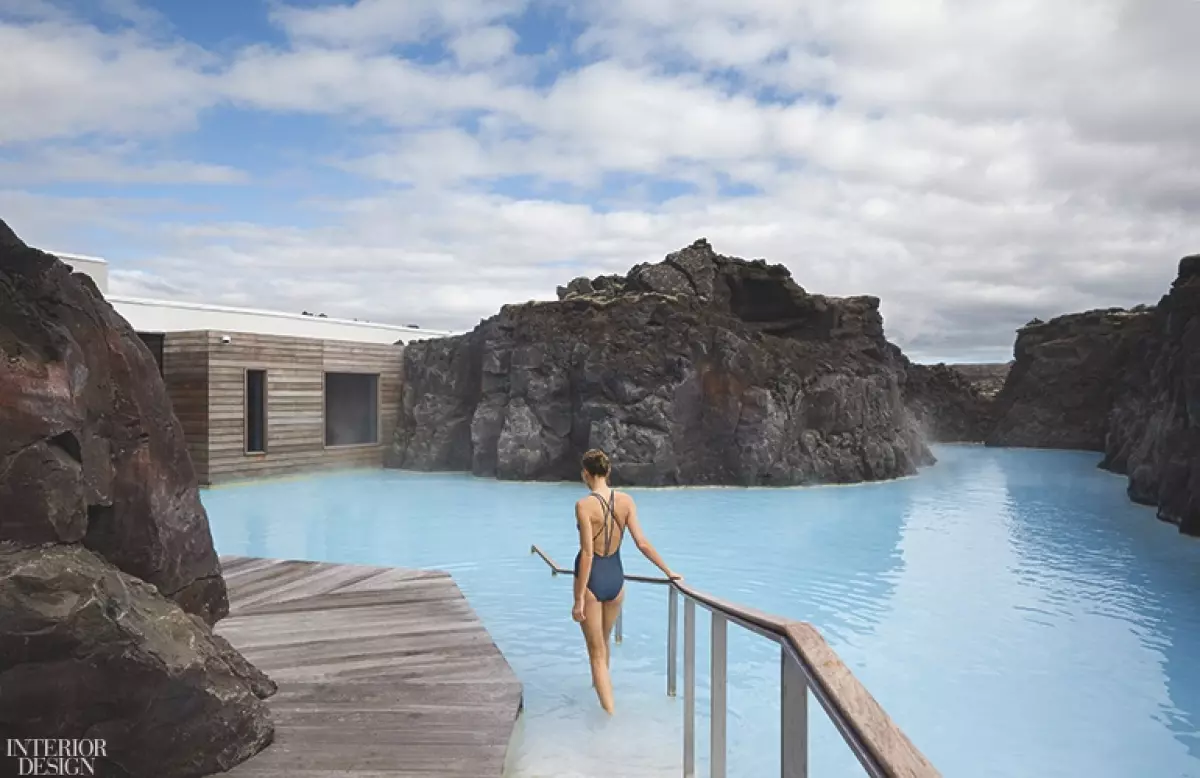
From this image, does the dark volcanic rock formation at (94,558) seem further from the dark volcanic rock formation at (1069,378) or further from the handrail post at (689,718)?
the dark volcanic rock formation at (1069,378)

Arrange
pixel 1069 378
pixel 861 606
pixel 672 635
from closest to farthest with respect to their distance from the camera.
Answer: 1. pixel 672 635
2. pixel 861 606
3. pixel 1069 378

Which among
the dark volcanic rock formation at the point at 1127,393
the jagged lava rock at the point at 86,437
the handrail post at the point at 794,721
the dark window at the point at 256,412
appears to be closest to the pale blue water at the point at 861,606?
the dark volcanic rock formation at the point at 1127,393

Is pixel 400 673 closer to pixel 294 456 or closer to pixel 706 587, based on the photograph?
pixel 706 587

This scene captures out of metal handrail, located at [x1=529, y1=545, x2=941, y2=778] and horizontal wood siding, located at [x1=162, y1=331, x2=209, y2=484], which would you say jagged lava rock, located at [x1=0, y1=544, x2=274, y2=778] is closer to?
metal handrail, located at [x1=529, y1=545, x2=941, y2=778]

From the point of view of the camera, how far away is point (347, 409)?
23.3 meters

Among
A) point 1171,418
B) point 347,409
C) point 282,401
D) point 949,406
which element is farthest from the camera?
point 949,406

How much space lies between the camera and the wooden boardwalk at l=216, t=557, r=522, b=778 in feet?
10.5

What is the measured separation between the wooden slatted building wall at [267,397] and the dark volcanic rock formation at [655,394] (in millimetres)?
2367

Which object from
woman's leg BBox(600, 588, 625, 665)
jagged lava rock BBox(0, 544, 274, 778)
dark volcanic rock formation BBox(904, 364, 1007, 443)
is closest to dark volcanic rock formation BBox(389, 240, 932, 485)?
woman's leg BBox(600, 588, 625, 665)

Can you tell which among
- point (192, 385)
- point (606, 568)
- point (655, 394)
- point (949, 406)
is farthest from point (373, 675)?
point (949, 406)

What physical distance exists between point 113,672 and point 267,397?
48.9ft

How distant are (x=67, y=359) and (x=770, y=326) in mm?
19156

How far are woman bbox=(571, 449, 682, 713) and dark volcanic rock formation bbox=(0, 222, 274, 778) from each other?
1.72 meters

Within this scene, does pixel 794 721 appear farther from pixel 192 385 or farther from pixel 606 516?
pixel 192 385
